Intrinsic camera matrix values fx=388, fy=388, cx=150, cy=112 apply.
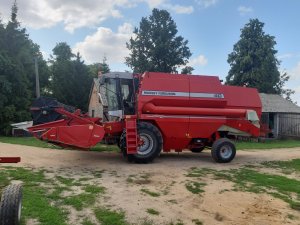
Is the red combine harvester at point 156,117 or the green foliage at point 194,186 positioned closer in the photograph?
the green foliage at point 194,186

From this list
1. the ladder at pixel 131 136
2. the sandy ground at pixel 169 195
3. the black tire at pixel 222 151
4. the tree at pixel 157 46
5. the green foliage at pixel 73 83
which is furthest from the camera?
the tree at pixel 157 46

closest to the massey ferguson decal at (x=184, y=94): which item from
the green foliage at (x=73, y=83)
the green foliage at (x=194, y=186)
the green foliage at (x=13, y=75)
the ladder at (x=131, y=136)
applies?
the ladder at (x=131, y=136)

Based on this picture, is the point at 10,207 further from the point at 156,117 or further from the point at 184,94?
the point at 184,94

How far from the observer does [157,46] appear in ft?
161

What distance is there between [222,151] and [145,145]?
9.81 ft

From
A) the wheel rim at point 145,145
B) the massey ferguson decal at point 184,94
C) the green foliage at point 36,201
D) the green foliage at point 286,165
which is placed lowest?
the green foliage at point 286,165

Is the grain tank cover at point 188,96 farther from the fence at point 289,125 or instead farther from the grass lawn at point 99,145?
the fence at point 289,125

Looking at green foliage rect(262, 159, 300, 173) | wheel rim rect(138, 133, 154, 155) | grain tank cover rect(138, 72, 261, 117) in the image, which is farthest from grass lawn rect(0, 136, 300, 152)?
green foliage rect(262, 159, 300, 173)

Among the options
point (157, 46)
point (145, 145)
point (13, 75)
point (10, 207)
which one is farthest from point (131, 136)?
point (157, 46)

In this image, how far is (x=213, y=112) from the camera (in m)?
14.6

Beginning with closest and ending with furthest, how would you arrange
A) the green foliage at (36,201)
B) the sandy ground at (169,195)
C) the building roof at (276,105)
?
the green foliage at (36,201), the sandy ground at (169,195), the building roof at (276,105)

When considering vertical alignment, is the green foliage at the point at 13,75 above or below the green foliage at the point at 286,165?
above

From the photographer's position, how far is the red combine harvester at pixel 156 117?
13.1 metres

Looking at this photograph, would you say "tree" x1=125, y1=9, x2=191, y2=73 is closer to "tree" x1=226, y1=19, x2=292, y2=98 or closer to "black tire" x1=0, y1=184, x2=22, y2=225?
"tree" x1=226, y1=19, x2=292, y2=98
